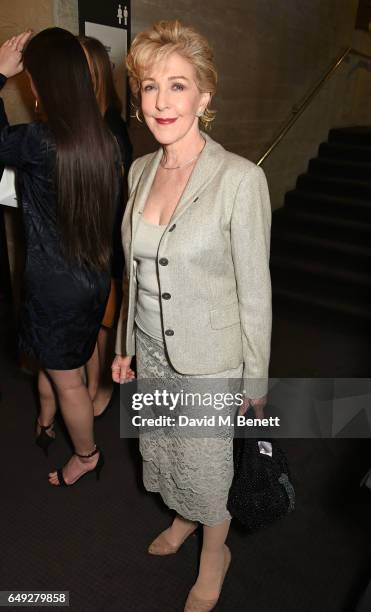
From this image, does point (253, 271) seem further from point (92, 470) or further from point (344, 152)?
point (344, 152)

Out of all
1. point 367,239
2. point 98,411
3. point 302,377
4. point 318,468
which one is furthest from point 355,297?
point 98,411

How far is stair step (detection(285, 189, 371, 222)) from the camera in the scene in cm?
483

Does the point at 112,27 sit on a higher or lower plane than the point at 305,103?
higher

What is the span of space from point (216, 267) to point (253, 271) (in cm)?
10

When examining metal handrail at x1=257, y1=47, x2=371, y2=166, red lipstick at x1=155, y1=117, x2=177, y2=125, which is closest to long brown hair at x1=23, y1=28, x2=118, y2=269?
red lipstick at x1=155, y1=117, x2=177, y2=125

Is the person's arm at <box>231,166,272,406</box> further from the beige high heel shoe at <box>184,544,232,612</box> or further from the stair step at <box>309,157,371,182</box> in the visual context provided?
the stair step at <box>309,157,371,182</box>

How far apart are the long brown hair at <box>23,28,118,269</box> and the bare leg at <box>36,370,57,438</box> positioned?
84 cm

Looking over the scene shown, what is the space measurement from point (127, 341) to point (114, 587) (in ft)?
3.10

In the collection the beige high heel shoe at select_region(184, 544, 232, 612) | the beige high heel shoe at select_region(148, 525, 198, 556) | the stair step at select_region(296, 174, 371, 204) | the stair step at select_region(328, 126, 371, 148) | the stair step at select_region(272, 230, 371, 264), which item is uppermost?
the stair step at select_region(328, 126, 371, 148)

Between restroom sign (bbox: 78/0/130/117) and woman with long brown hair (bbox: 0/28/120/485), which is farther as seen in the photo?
restroom sign (bbox: 78/0/130/117)

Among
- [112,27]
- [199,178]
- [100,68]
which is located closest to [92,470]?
[199,178]

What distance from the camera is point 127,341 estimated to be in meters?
1.69

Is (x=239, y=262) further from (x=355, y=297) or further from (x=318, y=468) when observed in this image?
(x=355, y=297)

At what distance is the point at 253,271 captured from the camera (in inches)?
53.2
